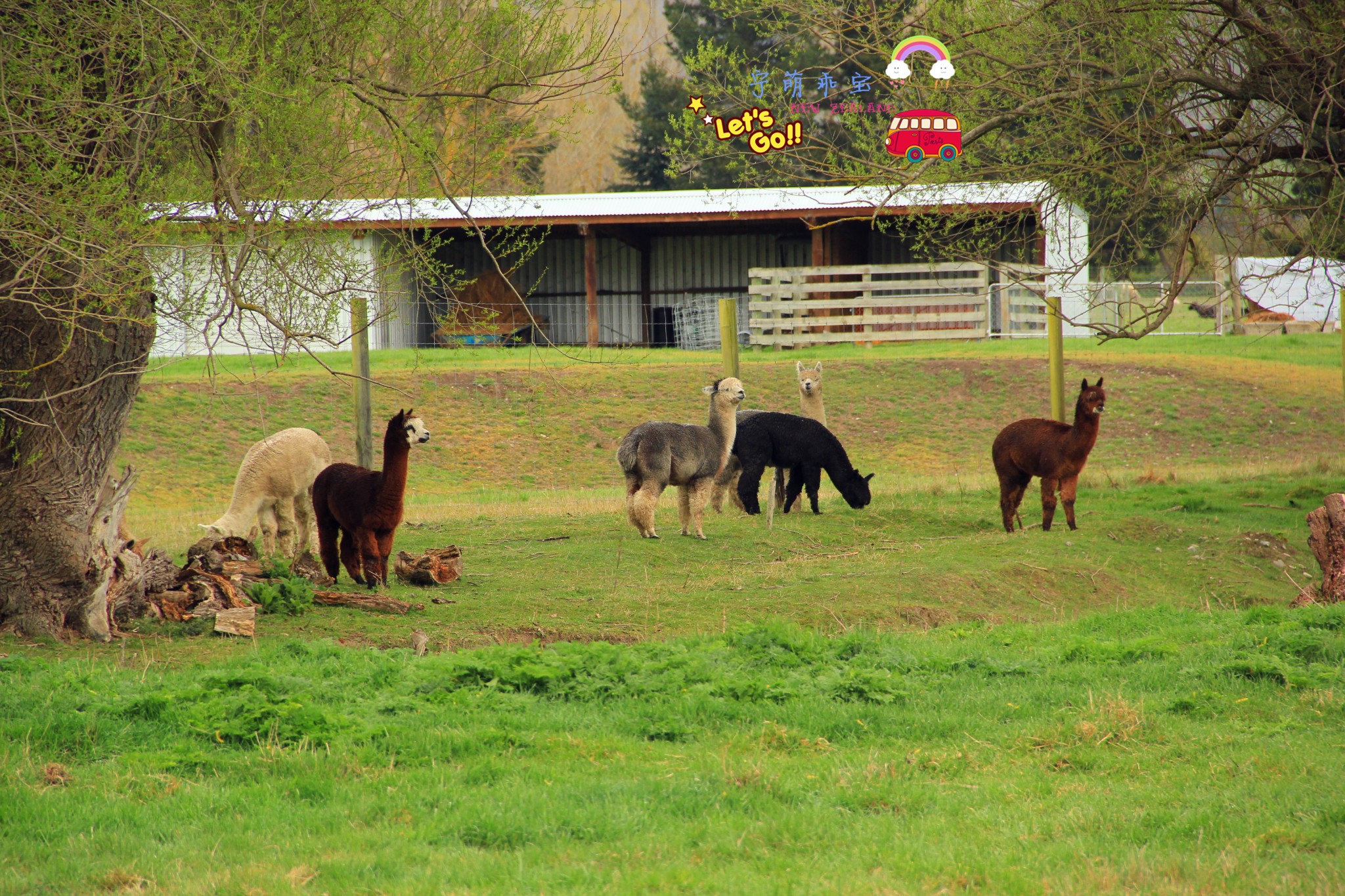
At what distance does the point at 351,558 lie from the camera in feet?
31.8

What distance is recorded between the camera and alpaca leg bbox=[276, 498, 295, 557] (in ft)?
37.6

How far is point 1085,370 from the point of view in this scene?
2609 centimetres

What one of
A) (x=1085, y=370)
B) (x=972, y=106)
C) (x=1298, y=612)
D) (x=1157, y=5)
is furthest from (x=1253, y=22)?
(x=1085, y=370)

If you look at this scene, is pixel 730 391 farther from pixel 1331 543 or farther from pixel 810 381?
pixel 1331 543

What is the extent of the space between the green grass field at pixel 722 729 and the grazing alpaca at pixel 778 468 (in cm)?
160

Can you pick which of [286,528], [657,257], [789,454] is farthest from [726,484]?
[657,257]

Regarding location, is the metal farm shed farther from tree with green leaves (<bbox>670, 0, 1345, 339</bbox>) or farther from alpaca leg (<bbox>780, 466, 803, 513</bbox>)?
tree with green leaves (<bbox>670, 0, 1345, 339</bbox>)

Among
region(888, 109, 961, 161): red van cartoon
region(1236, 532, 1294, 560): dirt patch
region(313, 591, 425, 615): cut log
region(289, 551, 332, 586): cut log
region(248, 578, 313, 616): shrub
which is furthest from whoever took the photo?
region(1236, 532, 1294, 560): dirt patch

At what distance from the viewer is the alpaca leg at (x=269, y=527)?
452 inches

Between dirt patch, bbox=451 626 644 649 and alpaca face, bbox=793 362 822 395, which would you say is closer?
dirt patch, bbox=451 626 644 649

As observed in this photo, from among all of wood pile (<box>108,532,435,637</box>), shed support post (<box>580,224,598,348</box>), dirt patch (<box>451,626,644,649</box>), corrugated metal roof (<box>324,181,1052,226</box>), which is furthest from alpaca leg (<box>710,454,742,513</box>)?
shed support post (<box>580,224,598,348</box>)

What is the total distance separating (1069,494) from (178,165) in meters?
8.85

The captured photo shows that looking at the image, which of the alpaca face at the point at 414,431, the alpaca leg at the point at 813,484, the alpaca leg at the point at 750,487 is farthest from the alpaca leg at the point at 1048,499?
the alpaca face at the point at 414,431

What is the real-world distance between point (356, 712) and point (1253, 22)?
921 centimetres
